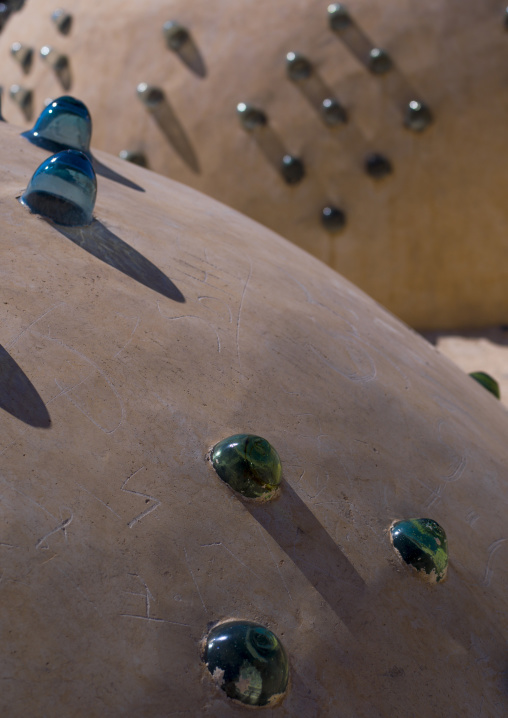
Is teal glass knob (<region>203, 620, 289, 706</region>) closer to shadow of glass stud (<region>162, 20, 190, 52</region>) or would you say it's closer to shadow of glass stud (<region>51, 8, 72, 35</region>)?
shadow of glass stud (<region>162, 20, 190, 52</region>)

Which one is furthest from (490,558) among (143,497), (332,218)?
(332,218)

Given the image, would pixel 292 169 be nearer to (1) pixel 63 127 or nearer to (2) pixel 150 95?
(2) pixel 150 95

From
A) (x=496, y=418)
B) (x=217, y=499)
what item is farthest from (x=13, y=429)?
(x=496, y=418)

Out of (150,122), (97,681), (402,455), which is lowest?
(150,122)

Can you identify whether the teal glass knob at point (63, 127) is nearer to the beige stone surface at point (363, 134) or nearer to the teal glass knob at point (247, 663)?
the teal glass knob at point (247, 663)

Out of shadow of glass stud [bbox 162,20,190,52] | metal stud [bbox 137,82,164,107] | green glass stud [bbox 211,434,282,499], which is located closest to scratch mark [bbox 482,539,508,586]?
green glass stud [bbox 211,434,282,499]

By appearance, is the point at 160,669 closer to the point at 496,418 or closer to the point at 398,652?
the point at 398,652
